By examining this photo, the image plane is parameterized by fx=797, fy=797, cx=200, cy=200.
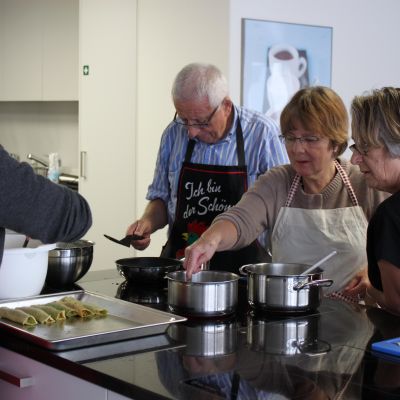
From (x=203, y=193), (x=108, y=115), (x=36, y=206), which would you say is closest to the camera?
(x=36, y=206)

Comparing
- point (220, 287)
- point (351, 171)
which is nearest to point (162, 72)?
point (351, 171)

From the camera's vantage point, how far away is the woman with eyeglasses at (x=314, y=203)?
2514mm

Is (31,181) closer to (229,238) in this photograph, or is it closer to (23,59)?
(229,238)

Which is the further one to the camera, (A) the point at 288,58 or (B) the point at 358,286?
(A) the point at 288,58

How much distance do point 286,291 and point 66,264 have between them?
0.74 m

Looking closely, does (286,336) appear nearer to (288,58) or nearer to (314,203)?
(314,203)

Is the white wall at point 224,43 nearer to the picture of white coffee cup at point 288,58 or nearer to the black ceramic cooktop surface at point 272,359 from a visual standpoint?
the picture of white coffee cup at point 288,58

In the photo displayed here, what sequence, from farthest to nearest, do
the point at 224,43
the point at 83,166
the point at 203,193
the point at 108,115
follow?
the point at 83,166, the point at 108,115, the point at 224,43, the point at 203,193

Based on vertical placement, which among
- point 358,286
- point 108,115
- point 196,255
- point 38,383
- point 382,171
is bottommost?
point 38,383

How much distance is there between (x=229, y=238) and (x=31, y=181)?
0.98m

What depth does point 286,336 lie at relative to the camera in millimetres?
1903

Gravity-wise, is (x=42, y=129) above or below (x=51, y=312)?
above

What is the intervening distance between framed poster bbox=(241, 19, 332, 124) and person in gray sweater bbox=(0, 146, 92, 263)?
9.39ft

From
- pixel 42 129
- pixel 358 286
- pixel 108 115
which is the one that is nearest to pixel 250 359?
pixel 358 286
